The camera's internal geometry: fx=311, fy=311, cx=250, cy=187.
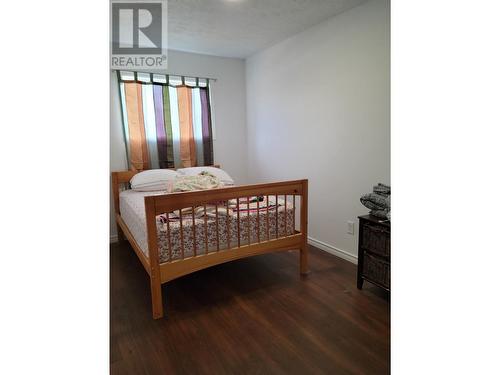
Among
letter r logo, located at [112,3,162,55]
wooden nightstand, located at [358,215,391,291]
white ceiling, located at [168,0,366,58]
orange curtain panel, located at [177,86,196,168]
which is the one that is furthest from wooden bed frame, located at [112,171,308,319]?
letter r logo, located at [112,3,162,55]

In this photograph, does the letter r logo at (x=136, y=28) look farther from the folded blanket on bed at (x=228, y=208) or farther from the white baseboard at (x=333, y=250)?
the white baseboard at (x=333, y=250)

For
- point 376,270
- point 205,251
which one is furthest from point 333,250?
point 205,251

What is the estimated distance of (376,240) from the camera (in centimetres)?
222

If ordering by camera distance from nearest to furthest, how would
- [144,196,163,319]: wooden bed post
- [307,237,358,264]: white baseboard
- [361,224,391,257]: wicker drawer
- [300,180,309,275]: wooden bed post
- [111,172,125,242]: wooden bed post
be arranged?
[144,196,163,319]: wooden bed post
[361,224,391,257]: wicker drawer
[300,180,309,275]: wooden bed post
[307,237,358,264]: white baseboard
[111,172,125,242]: wooden bed post

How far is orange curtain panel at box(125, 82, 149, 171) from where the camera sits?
11.8ft

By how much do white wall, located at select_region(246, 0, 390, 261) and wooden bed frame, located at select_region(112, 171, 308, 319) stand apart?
0.57 metres

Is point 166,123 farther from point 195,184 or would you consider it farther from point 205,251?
point 205,251

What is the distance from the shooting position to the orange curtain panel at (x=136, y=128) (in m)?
3.60

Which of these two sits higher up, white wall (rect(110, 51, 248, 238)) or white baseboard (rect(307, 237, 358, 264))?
white wall (rect(110, 51, 248, 238))

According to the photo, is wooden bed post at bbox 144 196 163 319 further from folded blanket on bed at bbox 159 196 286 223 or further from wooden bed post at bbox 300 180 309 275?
wooden bed post at bbox 300 180 309 275

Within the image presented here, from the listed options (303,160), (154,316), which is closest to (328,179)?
(303,160)
